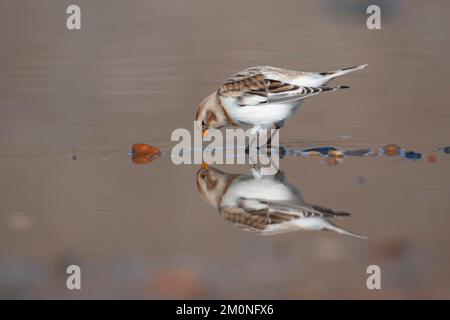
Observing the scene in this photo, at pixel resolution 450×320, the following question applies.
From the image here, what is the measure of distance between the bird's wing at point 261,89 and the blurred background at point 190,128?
513mm

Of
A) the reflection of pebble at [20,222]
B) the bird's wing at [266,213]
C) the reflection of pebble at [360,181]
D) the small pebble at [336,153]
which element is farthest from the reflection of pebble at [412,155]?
the reflection of pebble at [20,222]

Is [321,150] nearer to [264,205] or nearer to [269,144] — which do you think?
[269,144]

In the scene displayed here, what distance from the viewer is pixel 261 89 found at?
7.40 meters

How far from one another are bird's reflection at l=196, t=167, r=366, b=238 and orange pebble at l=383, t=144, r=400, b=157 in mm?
1033

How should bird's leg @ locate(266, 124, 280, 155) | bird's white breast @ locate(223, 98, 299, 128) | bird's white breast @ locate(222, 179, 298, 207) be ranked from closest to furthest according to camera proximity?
bird's white breast @ locate(222, 179, 298, 207) → bird's white breast @ locate(223, 98, 299, 128) → bird's leg @ locate(266, 124, 280, 155)

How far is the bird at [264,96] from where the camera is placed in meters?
7.29

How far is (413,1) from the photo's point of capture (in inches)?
542

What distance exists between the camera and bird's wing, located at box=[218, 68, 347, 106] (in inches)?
283

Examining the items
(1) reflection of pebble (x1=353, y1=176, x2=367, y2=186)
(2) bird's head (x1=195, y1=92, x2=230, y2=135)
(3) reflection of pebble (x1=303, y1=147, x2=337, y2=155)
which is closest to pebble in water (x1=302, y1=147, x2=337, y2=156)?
(3) reflection of pebble (x1=303, y1=147, x2=337, y2=155)

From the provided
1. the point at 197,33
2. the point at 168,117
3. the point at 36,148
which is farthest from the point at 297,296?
the point at 197,33

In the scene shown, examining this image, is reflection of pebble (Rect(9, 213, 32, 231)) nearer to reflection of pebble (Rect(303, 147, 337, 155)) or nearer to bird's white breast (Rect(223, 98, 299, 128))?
bird's white breast (Rect(223, 98, 299, 128))

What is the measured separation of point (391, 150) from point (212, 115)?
150cm

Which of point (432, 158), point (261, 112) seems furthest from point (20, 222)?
point (432, 158)

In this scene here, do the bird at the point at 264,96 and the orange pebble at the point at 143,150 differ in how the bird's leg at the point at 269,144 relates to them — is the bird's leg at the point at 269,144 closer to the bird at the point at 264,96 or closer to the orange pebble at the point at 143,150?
the bird at the point at 264,96
